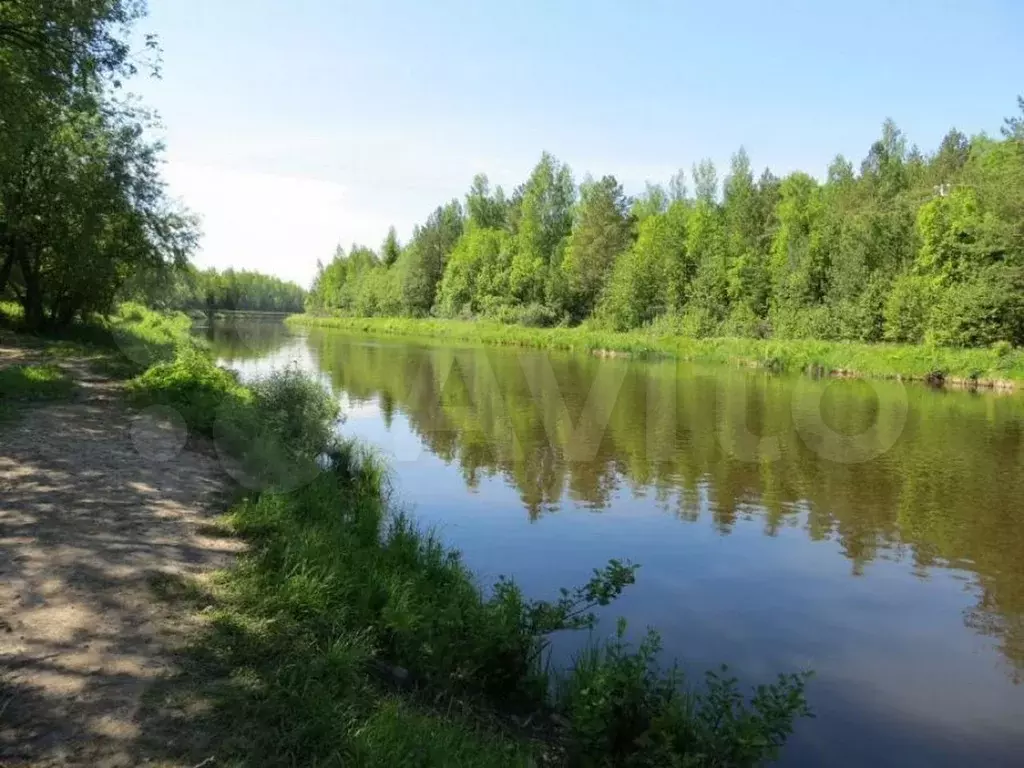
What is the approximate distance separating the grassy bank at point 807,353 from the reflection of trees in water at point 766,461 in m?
6.01

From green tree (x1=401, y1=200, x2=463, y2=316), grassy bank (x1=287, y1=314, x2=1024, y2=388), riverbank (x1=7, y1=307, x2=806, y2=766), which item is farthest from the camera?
green tree (x1=401, y1=200, x2=463, y2=316)

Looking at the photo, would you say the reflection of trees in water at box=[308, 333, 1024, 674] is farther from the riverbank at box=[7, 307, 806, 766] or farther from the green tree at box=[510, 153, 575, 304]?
the green tree at box=[510, 153, 575, 304]

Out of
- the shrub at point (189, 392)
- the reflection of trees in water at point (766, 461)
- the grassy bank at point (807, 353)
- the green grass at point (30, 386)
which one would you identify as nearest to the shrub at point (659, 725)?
the reflection of trees in water at point (766, 461)

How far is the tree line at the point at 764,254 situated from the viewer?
42438mm

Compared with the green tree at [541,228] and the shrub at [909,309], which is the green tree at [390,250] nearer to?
the green tree at [541,228]

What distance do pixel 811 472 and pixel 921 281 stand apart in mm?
35529

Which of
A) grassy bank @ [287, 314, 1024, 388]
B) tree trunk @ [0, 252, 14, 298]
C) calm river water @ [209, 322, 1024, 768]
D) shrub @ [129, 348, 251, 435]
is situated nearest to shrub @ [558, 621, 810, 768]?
calm river water @ [209, 322, 1024, 768]

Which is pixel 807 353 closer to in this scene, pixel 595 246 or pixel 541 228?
pixel 595 246

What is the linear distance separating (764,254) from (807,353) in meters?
20.6

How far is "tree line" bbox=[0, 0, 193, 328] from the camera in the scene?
13992 millimetres

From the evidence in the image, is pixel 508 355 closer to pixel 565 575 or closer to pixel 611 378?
pixel 611 378

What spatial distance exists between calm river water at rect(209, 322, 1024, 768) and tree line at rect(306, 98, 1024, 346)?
17916 mm

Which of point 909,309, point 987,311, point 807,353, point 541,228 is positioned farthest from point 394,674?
point 541,228

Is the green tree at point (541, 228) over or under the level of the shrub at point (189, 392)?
over
